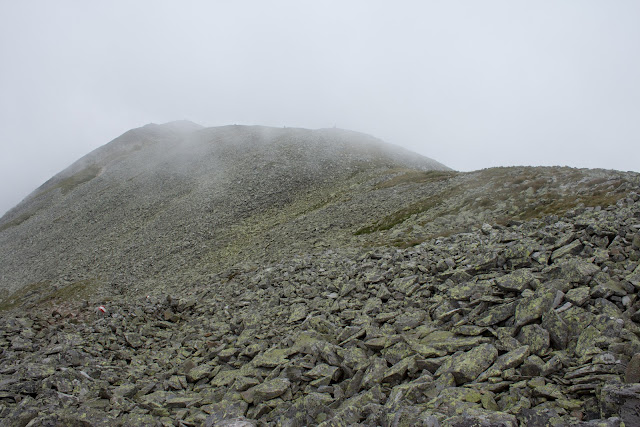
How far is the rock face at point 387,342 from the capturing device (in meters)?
7.22

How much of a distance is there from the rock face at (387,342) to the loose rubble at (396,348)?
1.9 inches

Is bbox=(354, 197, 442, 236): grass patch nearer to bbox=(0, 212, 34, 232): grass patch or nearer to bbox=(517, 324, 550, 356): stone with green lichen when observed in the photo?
bbox=(517, 324, 550, 356): stone with green lichen

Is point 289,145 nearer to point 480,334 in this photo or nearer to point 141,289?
point 141,289

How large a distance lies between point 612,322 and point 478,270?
6.23 metres

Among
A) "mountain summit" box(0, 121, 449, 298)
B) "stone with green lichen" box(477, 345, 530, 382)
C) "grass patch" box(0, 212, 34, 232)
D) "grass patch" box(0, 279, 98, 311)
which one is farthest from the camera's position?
"grass patch" box(0, 212, 34, 232)

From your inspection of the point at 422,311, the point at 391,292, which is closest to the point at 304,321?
the point at 391,292

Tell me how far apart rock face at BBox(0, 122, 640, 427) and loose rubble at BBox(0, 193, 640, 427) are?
0.05 m

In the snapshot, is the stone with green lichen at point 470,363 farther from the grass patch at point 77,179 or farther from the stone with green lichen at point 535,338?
the grass patch at point 77,179

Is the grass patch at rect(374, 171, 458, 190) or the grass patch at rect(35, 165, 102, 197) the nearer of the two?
the grass patch at rect(374, 171, 458, 190)

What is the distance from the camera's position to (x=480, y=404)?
7062mm

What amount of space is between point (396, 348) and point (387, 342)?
536 mm

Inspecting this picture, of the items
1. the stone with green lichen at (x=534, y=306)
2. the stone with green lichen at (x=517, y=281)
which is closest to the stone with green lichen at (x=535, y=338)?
the stone with green lichen at (x=534, y=306)

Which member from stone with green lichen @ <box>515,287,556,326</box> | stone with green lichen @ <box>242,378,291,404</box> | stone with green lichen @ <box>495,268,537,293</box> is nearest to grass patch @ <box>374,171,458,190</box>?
stone with green lichen @ <box>495,268,537,293</box>

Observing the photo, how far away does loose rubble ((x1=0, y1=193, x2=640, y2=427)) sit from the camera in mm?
7109
